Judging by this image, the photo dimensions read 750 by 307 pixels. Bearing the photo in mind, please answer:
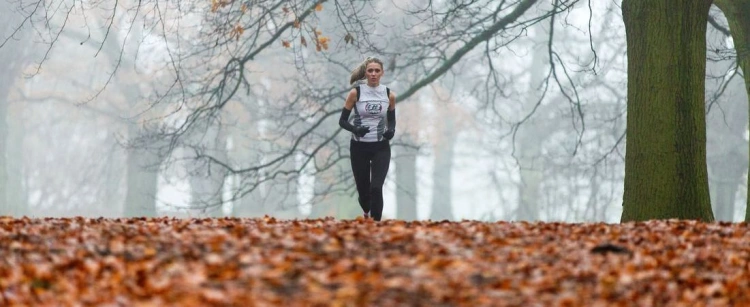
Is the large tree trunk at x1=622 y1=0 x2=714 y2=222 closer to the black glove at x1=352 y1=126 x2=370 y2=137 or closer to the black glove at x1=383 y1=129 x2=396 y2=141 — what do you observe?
the black glove at x1=383 y1=129 x2=396 y2=141

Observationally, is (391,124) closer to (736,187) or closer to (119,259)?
(119,259)

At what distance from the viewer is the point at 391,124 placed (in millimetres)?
10500

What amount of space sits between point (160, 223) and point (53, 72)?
26.4 m

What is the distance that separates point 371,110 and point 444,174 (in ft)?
108

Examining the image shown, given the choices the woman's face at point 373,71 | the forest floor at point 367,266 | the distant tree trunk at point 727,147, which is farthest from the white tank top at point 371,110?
the distant tree trunk at point 727,147

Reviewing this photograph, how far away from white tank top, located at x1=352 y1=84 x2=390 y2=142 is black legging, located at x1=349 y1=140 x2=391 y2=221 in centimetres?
8

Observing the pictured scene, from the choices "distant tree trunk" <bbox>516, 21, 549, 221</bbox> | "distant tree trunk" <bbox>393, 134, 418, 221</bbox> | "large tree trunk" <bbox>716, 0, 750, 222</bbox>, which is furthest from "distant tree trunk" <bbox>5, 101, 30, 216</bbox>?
"large tree trunk" <bbox>716, 0, 750, 222</bbox>

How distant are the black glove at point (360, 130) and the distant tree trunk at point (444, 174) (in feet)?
91.6

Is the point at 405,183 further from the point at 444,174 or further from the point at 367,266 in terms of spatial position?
the point at 367,266

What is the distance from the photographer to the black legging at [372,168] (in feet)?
34.2

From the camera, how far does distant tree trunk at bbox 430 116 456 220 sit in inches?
1555

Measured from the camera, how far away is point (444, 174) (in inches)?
1704

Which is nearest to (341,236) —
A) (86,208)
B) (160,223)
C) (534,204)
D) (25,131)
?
(160,223)

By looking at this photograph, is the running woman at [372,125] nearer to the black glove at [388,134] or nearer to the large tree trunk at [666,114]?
the black glove at [388,134]
